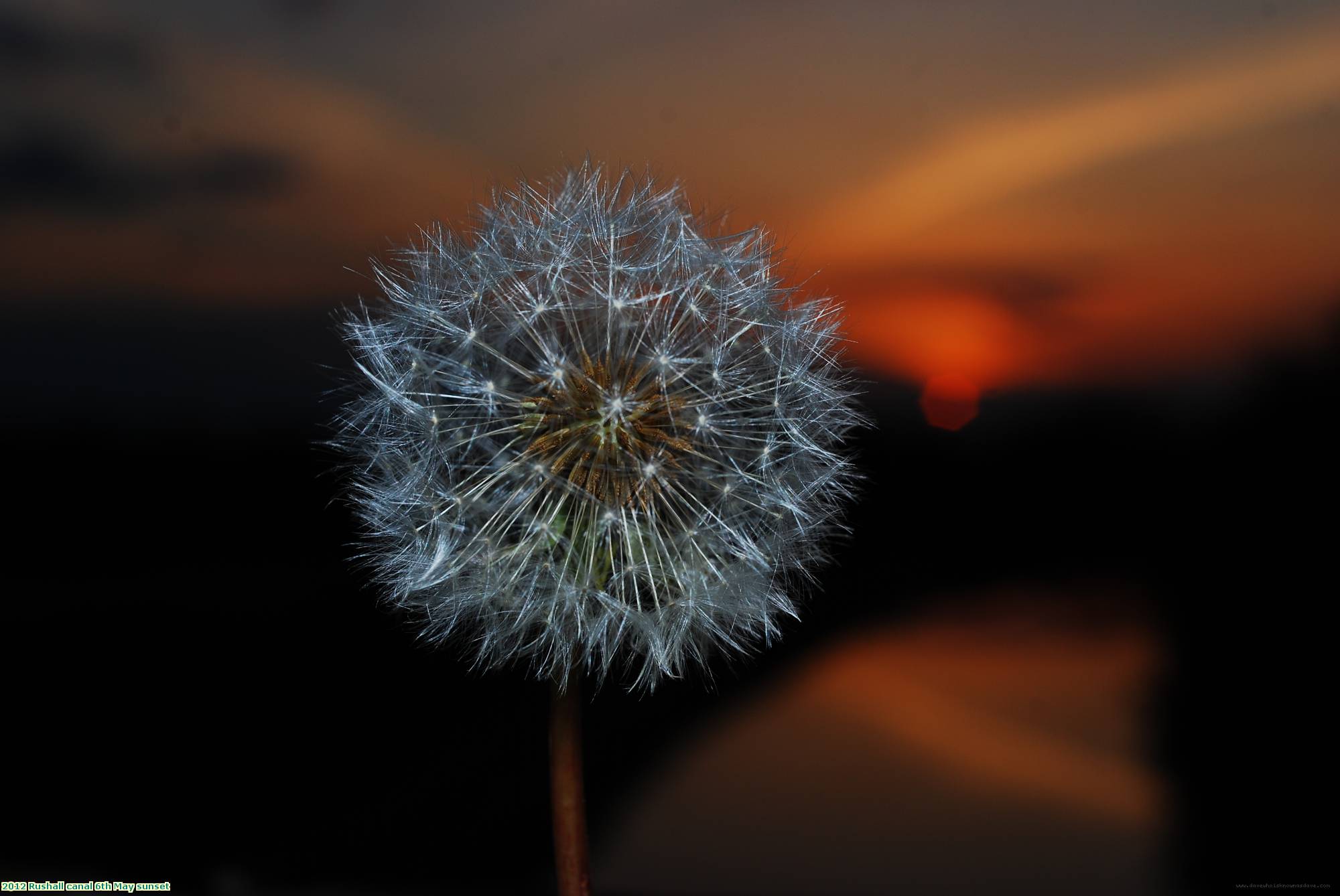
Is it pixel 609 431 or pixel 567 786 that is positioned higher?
pixel 609 431

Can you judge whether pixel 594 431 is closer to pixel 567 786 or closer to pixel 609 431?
pixel 609 431

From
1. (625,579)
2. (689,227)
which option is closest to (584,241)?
(689,227)

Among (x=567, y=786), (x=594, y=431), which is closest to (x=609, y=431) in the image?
(x=594, y=431)

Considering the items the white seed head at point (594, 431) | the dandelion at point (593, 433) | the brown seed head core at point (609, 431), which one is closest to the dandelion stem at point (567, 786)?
the dandelion at point (593, 433)

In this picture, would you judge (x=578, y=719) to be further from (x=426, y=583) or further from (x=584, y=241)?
(x=584, y=241)

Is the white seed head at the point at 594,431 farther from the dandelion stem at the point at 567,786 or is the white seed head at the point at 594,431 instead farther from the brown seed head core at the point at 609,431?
the dandelion stem at the point at 567,786
